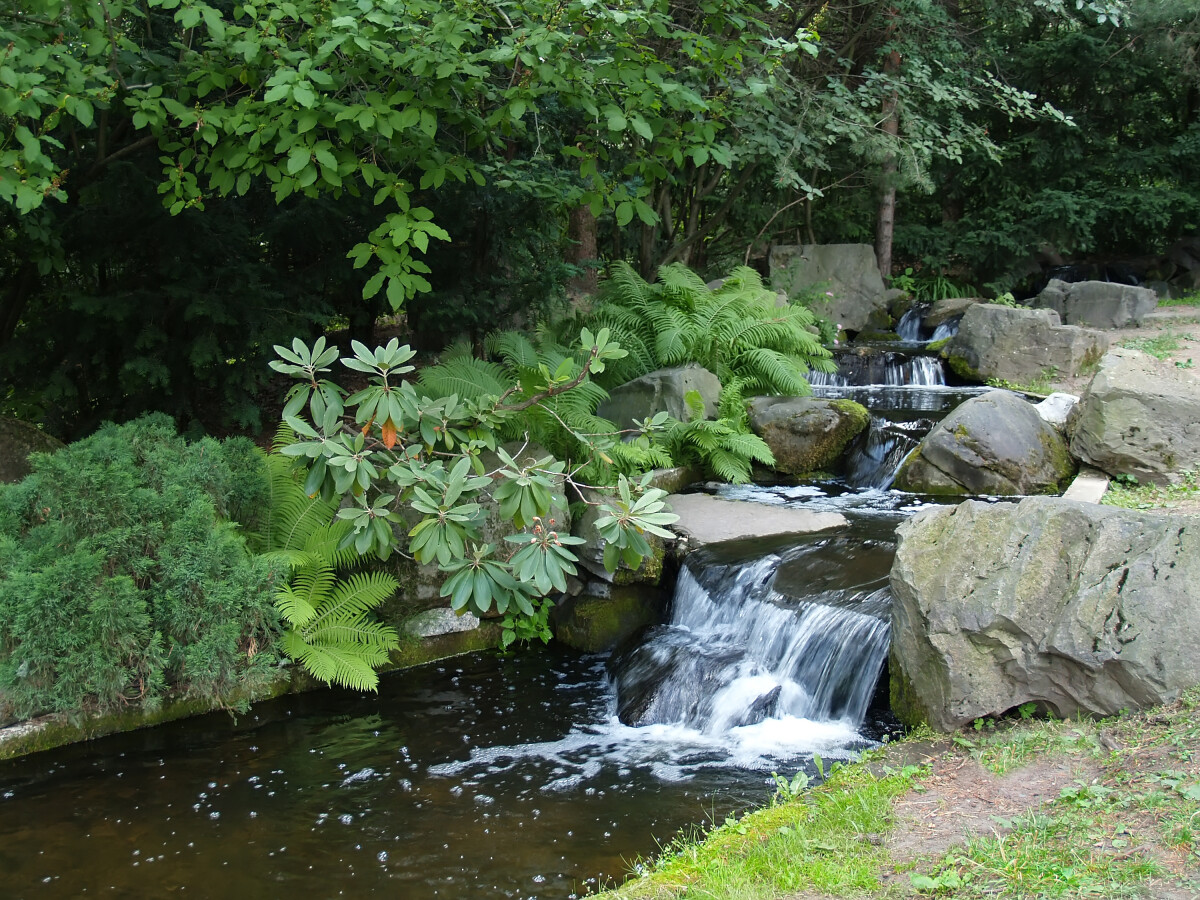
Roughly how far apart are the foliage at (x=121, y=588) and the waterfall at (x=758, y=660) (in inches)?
90.8

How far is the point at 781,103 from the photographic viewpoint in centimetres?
1016

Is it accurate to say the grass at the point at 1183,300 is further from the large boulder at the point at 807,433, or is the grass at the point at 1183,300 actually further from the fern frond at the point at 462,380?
the fern frond at the point at 462,380

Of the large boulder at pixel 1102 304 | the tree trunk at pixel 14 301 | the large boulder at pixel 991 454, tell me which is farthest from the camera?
the large boulder at pixel 1102 304

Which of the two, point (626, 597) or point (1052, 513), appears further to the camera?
point (626, 597)

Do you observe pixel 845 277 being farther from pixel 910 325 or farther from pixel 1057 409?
pixel 1057 409

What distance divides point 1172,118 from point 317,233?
17.6 meters

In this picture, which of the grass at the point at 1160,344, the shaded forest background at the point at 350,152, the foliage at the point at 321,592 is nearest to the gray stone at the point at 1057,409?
the grass at the point at 1160,344

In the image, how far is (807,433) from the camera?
8828 millimetres

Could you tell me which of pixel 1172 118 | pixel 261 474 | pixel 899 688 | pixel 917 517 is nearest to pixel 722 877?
pixel 899 688

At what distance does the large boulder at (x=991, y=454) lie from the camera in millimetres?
7719

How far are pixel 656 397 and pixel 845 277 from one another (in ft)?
27.4

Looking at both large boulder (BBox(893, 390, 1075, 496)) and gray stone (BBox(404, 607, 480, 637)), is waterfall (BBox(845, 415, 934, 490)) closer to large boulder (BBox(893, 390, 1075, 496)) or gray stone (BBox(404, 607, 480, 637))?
large boulder (BBox(893, 390, 1075, 496))

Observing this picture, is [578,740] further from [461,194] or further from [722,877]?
[461,194]

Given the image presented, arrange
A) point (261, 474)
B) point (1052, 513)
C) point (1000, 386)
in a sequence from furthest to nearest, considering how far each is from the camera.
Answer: point (1000, 386)
point (261, 474)
point (1052, 513)
